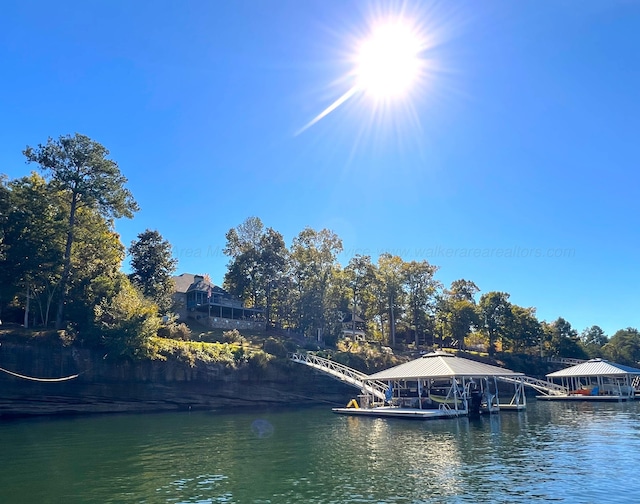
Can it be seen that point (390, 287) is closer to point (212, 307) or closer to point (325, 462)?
point (212, 307)

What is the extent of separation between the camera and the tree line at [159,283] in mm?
40438

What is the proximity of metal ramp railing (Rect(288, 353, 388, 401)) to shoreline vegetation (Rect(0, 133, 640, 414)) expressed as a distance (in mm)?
1741

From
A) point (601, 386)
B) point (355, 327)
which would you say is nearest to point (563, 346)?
point (601, 386)

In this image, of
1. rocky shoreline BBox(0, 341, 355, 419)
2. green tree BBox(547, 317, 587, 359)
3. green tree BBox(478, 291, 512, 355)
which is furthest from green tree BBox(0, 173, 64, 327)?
green tree BBox(547, 317, 587, 359)

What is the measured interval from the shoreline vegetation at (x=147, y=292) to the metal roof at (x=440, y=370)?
53.3 ft

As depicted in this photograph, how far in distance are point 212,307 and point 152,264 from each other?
1118 centimetres

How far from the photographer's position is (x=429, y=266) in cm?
7894

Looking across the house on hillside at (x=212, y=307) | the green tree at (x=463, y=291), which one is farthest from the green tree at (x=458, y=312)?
the house on hillside at (x=212, y=307)

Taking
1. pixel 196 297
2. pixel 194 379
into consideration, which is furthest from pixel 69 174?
pixel 196 297

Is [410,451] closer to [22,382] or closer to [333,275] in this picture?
[22,382]

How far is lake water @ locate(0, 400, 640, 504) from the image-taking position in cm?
1330

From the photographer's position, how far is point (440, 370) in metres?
33.0

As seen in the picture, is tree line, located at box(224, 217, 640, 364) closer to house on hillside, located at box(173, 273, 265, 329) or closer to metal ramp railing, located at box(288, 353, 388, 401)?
house on hillside, located at box(173, 273, 265, 329)

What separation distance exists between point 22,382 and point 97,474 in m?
24.8
